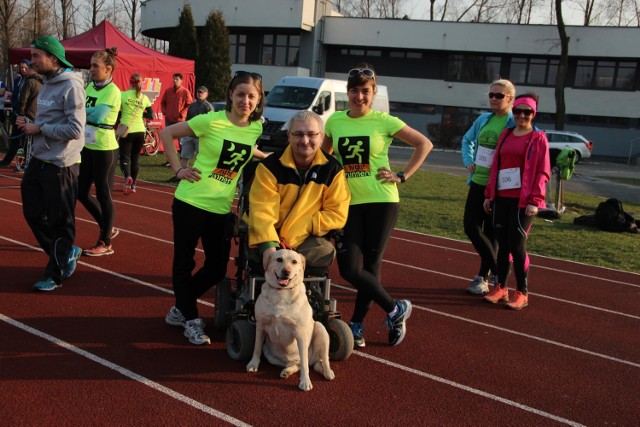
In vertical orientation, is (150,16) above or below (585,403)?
above

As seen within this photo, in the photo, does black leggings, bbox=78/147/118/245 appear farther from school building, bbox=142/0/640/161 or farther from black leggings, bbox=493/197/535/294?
school building, bbox=142/0/640/161

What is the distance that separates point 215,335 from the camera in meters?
4.83

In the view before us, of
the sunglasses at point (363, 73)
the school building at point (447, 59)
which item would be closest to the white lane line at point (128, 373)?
the sunglasses at point (363, 73)

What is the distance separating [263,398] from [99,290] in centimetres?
259

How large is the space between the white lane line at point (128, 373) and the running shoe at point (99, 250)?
6.39ft

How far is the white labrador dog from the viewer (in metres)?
3.84

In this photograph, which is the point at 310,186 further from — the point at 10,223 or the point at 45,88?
the point at 10,223

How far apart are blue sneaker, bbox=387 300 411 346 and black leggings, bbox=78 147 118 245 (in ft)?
11.6

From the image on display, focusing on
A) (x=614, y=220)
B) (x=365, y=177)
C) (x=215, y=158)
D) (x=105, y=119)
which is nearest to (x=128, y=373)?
(x=215, y=158)

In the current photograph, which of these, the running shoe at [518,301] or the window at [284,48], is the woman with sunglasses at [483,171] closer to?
the running shoe at [518,301]

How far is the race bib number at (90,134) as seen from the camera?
6387 mm

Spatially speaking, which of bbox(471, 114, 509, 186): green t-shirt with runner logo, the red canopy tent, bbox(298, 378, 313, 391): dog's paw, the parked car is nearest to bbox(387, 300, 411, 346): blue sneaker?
bbox(298, 378, 313, 391): dog's paw

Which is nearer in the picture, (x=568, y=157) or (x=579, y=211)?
(x=568, y=157)

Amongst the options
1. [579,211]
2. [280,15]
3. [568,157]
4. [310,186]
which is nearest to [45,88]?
[310,186]
